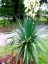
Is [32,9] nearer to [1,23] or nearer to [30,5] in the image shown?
[30,5]

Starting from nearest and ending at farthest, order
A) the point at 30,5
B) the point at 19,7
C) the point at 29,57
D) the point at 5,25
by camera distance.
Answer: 1. the point at 29,57
2. the point at 30,5
3. the point at 5,25
4. the point at 19,7

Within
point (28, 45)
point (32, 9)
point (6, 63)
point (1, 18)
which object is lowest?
point (1, 18)

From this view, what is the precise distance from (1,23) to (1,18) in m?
2.82

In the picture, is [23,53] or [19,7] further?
[19,7]

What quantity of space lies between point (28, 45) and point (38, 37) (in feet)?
1.30

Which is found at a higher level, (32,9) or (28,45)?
(32,9)

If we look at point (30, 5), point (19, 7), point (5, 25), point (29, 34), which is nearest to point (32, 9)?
point (30, 5)

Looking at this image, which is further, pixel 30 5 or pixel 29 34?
pixel 30 5

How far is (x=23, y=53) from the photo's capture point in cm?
790

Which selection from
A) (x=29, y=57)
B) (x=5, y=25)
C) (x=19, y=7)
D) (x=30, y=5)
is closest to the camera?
(x=29, y=57)

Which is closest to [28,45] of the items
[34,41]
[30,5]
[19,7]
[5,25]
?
[34,41]

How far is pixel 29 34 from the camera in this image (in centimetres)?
787

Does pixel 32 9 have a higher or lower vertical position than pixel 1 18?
higher

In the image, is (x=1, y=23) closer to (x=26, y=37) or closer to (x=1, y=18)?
(x=1, y=18)
